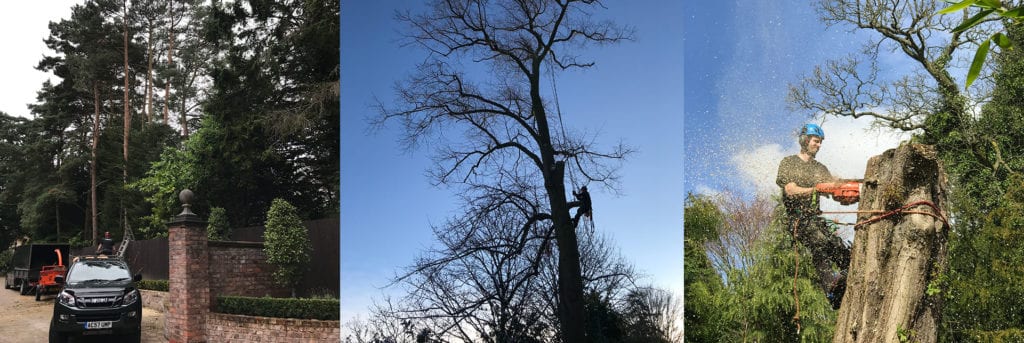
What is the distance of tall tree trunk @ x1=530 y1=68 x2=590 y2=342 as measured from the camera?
214 inches

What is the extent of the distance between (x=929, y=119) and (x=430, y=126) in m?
3.44

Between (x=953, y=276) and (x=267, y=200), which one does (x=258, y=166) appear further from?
(x=953, y=276)

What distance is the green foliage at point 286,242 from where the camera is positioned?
5863 mm

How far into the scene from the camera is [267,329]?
230 inches

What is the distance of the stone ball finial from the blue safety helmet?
15.0ft

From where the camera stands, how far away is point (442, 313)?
18.1 ft

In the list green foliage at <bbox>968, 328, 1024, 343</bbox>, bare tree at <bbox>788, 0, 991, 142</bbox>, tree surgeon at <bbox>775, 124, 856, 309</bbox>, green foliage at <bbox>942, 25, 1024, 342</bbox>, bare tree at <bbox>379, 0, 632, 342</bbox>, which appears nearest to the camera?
green foliage at <bbox>968, 328, 1024, 343</bbox>

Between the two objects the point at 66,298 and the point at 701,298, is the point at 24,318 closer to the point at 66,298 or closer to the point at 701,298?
the point at 66,298

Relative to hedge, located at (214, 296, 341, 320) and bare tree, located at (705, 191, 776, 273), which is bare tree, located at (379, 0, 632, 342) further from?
hedge, located at (214, 296, 341, 320)

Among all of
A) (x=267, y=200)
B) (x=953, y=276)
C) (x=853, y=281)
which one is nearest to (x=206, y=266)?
(x=267, y=200)

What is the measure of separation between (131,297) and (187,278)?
41cm

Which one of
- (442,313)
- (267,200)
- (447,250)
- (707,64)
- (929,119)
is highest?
(707,64)

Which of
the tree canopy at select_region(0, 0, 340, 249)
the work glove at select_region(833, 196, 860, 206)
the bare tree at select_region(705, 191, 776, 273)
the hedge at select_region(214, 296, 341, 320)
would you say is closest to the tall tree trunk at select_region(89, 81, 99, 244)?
the tree canopy at select_region(0, 0, 340, 249)

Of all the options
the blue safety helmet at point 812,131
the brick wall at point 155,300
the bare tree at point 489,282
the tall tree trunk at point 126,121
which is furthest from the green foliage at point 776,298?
the tall tree trunk at point 126,121
